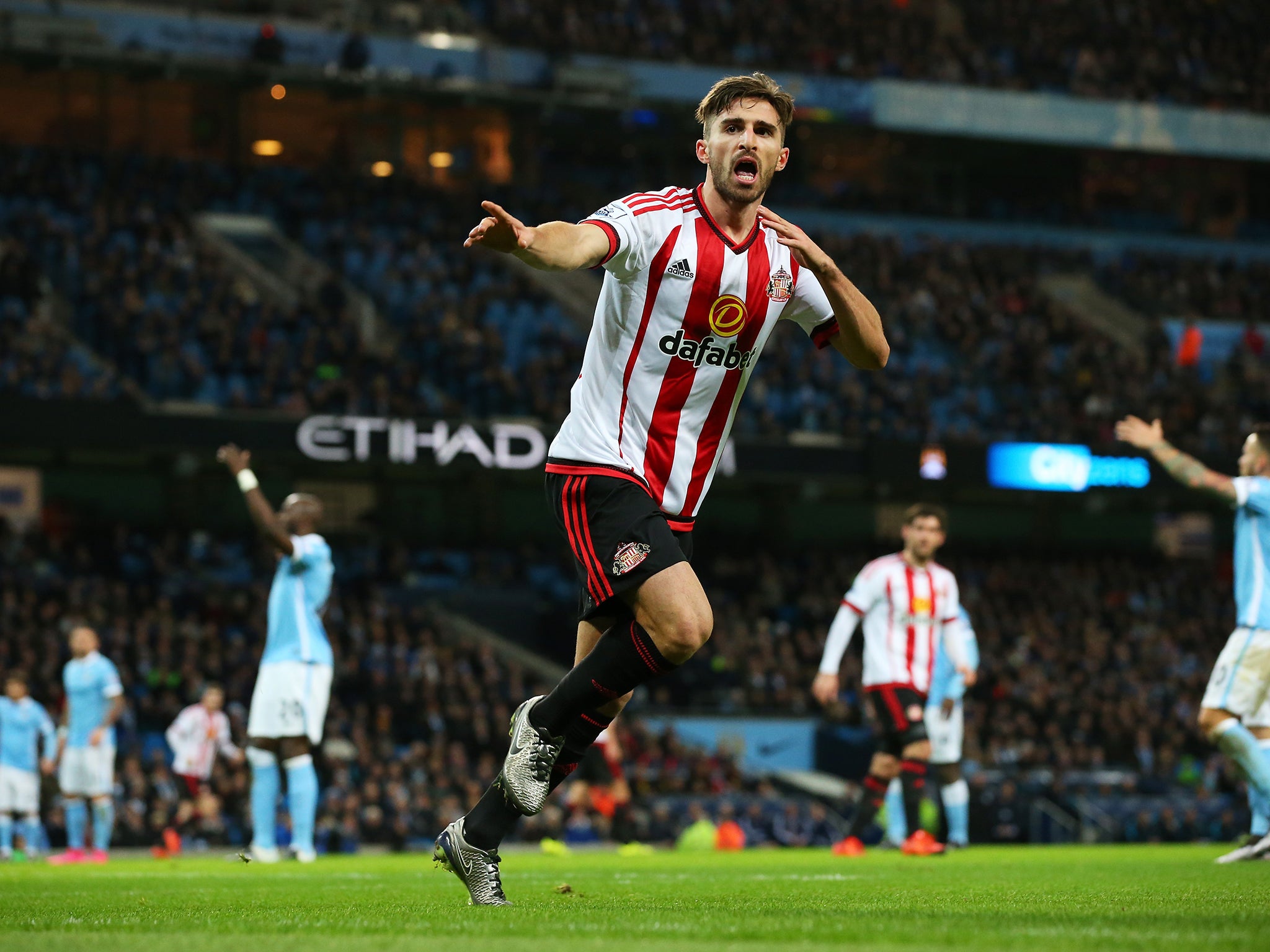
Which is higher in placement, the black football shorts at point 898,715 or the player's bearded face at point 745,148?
the player's bearded face at point 745,148

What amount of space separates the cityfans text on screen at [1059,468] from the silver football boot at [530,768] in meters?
25.0

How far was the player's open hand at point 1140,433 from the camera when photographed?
855cm

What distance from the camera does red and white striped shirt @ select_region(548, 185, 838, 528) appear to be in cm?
578

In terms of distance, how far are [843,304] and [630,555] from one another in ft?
3.99

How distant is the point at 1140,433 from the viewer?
861 cm

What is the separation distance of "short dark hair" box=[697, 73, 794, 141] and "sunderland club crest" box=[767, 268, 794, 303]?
0.49 m

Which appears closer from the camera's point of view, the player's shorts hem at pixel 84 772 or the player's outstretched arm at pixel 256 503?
the player's outstretched arm at pixel 256 503

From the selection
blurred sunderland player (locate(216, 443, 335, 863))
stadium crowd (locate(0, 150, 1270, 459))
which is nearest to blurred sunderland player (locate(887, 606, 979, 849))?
blurred sunderland player (locate(216, 443, 335, 863))

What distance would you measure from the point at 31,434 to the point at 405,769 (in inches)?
290

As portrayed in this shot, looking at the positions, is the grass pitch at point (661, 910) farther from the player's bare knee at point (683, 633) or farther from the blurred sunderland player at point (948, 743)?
the blurred sunderland player at point (948, 743)

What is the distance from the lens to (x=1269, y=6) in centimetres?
4319

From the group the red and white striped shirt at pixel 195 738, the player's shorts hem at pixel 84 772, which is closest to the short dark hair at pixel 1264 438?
the player's shorts hem at pixel 84 772

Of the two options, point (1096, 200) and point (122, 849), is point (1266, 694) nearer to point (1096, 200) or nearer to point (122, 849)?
point (122, 849)

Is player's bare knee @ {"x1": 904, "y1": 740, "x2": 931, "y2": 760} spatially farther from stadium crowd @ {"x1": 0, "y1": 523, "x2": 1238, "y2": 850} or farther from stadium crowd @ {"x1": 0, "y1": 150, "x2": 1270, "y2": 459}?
stadium crowd @ {"x1": 0, "y1": 150, "x2": 1270, "y2": 459}
